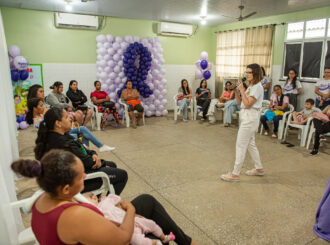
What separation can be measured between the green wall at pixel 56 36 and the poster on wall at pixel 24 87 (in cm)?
21

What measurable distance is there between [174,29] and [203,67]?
1439 mm

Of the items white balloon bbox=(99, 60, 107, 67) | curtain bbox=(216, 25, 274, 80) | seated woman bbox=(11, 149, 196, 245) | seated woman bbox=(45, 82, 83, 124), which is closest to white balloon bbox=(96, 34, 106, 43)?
white balloon bbox=(99, 60, 107, 67)

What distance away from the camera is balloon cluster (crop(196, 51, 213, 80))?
7969mm

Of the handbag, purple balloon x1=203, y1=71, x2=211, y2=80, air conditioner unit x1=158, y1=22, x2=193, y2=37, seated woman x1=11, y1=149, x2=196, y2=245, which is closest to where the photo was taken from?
seated woman x1=11, y1=149, x2=196, y2=245

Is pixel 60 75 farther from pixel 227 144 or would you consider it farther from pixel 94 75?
pixel 227 144

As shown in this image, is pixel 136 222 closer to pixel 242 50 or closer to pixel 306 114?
pixel 306 114

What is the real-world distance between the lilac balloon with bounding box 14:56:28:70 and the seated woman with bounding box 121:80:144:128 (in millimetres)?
2259

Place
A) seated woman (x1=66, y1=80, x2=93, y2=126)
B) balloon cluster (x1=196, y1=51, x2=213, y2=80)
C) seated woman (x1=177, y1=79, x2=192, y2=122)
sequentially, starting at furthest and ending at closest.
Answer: balloon cluster (x1=196, y1=51, x2=213, y2=80) → seated woman (x1=177, y1=79, x2=192, y2=122) → seated woman (x1=66, y1=80, x2=93, y2=126)

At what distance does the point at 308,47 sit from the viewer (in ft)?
20.4

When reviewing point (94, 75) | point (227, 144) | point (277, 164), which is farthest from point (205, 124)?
point (94, 75)

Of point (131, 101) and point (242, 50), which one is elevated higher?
point (242, 50)

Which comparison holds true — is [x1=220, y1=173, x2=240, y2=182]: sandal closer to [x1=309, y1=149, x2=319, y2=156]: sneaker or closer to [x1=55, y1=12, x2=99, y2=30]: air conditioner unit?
[x1=309, y1=149, x2=319, y2=156]: sneaker

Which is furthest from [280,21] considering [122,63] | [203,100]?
[122,63]

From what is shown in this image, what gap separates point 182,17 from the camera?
23.2 ft
